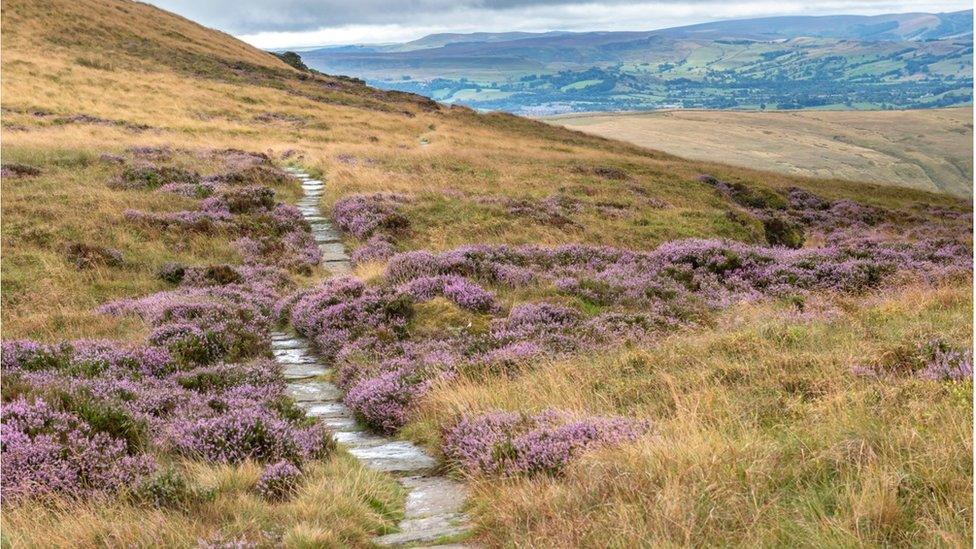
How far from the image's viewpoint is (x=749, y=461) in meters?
5.56

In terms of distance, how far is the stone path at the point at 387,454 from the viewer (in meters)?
5.80

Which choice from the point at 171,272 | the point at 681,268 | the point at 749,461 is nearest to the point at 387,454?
the point at 749,461

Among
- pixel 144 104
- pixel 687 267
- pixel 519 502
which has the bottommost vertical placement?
pixel 687 267

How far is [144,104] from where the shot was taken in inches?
1898

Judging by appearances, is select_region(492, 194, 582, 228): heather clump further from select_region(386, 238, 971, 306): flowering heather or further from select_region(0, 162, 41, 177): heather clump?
select_region(0, 162, 41, 177): heather clump

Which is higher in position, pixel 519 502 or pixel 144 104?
pixel 144 104

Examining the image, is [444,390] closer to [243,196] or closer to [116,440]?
[116,440]

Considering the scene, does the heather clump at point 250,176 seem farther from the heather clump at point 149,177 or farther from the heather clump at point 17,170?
the heather clump at point 17,170

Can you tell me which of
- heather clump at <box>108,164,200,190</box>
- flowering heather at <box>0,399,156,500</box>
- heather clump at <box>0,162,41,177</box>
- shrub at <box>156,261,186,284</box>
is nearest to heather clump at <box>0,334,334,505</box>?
flowering heather at <box>0,399,156,500</box>

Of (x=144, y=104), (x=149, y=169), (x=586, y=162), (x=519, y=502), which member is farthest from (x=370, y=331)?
(x=144, y=104)

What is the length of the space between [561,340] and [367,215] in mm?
12121

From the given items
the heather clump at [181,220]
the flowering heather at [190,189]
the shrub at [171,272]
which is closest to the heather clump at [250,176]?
the flowering heather at [190,189]

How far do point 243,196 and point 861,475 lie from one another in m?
20.8

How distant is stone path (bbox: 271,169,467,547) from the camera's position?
5.80m
